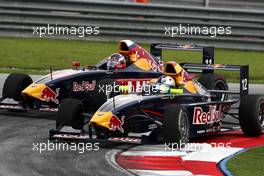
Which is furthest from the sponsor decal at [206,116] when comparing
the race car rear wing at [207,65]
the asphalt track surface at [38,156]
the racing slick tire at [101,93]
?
the racing slick tire at [101,93]

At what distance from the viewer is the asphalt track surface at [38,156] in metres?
10.6

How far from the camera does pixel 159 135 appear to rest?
12.5 meters

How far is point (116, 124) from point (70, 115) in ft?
2.86

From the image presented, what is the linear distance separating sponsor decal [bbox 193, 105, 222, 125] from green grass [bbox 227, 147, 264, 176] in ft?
3.51

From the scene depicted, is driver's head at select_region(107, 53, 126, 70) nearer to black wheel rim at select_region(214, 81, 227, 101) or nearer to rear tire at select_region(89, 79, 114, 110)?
rear tire at select_region(89, 79, 114, 110)

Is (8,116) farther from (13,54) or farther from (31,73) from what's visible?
(13,54)

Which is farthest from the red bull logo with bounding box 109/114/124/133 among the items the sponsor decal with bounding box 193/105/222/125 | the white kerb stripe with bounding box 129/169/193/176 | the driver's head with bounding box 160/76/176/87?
the white kerb stripe with bounding box 129/169/193/176

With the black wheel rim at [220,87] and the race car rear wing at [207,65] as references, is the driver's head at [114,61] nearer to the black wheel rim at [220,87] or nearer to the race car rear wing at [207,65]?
the race car rear wing at [207,65]

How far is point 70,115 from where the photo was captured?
12.9m

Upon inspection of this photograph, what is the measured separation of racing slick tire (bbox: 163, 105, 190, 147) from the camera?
1212 centimetres

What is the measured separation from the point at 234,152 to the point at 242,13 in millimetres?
13373

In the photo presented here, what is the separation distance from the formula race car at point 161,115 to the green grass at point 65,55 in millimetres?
7564

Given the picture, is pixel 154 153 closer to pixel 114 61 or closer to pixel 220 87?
pixel 220 87

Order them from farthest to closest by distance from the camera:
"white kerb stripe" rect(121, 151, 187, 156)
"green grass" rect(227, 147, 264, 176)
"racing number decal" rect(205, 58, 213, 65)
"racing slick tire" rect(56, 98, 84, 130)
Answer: "racing number decal" rect(205, 58, 213, 65) < "racing slick tire" rect(56, 98, 84, 130) < "white kerb stripe" rect(121, 151, 187, 156) < "green grass" rect(227, 147, 264, 176)
